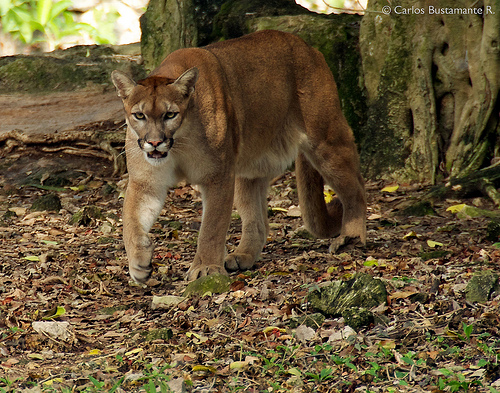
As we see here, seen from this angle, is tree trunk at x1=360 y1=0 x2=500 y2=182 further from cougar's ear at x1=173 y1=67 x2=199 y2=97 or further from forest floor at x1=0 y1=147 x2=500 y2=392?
cougar's ear at x1=173 y1=67 x2=199 y2=97

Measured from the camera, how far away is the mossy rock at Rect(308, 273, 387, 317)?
10.9 feet

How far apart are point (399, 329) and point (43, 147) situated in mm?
5536

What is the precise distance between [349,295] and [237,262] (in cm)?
Answer: 136

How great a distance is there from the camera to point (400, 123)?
6234mm

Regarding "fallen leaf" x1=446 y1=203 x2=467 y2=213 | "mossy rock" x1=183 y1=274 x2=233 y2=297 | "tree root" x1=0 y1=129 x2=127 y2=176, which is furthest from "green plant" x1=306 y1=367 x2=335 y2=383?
"tree root" x1=0 y1=129 x2=127 y2=176

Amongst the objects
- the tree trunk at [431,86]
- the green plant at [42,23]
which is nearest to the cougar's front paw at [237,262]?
the tree trunk at [431,86]

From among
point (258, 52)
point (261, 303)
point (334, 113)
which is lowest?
point (261, 303)

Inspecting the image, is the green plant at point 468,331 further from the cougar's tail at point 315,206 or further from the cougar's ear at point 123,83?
the cougar's ear at point 123,83

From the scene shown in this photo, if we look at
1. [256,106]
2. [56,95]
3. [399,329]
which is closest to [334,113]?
[256,106]

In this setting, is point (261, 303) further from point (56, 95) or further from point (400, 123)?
point (56, 95)

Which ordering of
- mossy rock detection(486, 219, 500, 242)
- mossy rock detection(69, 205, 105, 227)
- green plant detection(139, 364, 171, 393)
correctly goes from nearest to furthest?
green plant detection(139, 364, 171, 393) → mossy rock detection(486, 219, 500, 242) → mossy rock detection(69, 205, 105, 227)

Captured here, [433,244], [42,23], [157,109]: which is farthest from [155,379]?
[42,23]

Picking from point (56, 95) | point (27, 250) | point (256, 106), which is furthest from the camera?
point (56, 95)

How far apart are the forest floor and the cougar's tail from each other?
5.6 inches
